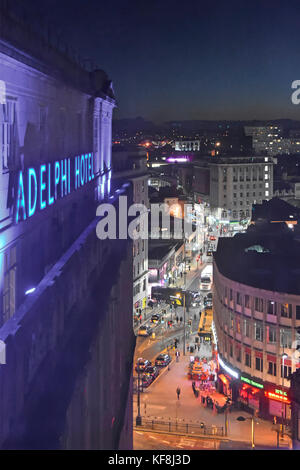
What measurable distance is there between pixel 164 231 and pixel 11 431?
74809 millimetres

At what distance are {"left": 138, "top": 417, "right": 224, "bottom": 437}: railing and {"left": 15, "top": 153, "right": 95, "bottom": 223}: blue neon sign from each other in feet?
58.3

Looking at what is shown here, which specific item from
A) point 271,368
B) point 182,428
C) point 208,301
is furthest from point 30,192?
point 208,301

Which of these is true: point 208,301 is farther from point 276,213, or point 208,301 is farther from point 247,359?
point 276,213

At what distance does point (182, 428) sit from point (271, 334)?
8.06 metres

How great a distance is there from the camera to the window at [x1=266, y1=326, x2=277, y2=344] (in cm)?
3635

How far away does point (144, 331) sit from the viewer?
51.5 meters

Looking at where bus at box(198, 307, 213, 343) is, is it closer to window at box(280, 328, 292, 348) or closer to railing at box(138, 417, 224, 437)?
window at box(280, 328, 292, 348)

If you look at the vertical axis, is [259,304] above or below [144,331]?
above

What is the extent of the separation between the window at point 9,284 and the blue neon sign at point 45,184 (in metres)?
0.72

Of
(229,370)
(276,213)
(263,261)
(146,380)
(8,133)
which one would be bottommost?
(146,380)

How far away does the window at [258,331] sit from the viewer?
37.2 meters

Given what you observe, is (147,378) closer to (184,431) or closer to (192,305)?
(184,431)

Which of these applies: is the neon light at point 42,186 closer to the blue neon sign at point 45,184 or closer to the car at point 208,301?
the blue neon sign at point 45,184

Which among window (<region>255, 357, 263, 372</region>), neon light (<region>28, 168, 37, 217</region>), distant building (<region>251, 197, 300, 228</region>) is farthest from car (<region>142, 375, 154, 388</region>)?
distant building (<region>251, 197, 300, 228</region>)
